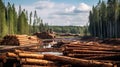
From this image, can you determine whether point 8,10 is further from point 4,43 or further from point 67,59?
point 67,59

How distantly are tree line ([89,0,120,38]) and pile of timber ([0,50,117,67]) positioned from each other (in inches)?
2767

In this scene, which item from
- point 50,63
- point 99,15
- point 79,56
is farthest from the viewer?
point 99,15

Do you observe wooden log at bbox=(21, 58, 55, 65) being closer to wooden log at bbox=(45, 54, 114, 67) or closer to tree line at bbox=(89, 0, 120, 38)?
wooden log at bbox=(45, 54, 114, 67)

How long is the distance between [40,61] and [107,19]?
82773 mm

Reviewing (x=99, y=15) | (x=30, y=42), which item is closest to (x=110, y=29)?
(x=99, y=15)

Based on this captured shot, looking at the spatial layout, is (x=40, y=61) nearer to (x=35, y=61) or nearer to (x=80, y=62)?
(x=35, y=61)

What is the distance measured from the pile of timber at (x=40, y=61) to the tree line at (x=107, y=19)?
7029 centimetres

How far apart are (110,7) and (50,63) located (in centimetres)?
7788

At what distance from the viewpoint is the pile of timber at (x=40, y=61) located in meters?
12.7

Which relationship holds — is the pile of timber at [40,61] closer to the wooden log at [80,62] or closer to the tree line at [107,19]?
the wooden log at [80,62]

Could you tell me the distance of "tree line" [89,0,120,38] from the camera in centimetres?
8435

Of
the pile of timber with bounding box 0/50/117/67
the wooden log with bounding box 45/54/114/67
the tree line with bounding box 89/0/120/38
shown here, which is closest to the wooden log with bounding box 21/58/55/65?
the pile of timber with bounding box 0/50/117/67

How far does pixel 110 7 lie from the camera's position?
291ft

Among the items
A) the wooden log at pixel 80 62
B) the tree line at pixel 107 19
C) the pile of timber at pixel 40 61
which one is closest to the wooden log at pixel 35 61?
the pile of timber at pixel 40 61
